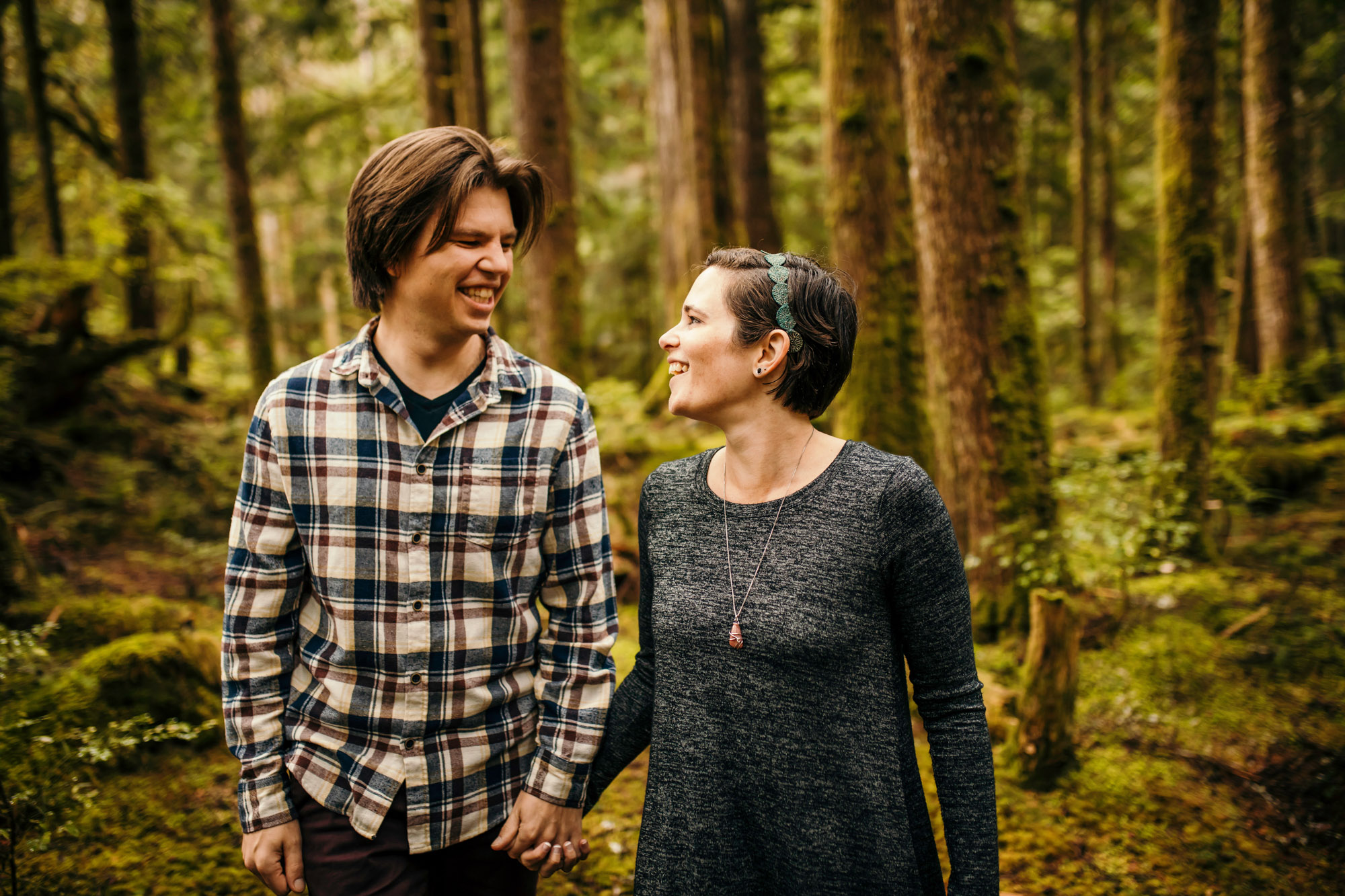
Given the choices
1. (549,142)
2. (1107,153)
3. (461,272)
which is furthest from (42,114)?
(1107,153)

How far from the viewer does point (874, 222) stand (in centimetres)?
614

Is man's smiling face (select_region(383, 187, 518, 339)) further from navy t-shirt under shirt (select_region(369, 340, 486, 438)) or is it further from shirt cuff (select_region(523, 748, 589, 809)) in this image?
shirt cuff (select_region(523, 748, 589, 809))

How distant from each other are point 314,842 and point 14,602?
14.2ft

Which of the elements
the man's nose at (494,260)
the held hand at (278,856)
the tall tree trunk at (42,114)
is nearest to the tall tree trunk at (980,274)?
the man's nose at (494,260)

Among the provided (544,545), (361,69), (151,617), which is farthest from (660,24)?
(361,69)

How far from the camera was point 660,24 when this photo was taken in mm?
10062

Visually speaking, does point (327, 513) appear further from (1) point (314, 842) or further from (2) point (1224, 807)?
(2) point (1224, 807)

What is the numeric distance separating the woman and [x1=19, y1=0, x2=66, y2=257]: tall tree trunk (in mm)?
13127

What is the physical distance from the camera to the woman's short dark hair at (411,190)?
1.86 metres

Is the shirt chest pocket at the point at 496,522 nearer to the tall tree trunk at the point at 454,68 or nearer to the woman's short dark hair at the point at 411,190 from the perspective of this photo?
the woman's short dark hair at the point at 411,190

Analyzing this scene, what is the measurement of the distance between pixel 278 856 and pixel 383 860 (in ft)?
0.86

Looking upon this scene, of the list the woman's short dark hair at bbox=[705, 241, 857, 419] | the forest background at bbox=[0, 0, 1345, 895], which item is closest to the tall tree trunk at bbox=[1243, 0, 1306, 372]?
the forest background at bbox=[0, 0, 1345, 895]

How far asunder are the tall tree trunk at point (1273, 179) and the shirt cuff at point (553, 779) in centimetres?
1179

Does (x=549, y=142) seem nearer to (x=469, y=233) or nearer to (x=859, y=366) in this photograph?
(x=859, y=366)
